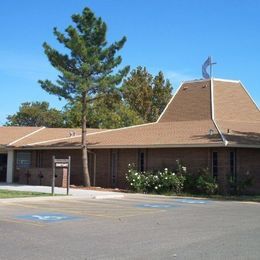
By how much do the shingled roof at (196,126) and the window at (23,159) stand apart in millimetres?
823

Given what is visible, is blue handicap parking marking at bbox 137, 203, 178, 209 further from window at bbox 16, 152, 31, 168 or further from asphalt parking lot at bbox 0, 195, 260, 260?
window at bbox 16, 152, 31, 168

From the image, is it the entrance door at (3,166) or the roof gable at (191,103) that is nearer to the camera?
the roof gable at (191,103)

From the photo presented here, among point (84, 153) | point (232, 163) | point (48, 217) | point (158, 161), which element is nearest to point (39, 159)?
point (84, 153)

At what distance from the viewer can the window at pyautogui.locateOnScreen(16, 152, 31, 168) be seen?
1527 inches

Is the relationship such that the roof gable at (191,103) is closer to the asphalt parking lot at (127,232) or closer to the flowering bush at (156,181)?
the flowering bush at (156,181)

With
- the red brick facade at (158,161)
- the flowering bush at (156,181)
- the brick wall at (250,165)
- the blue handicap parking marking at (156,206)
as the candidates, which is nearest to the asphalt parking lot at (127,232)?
the blue handicap parking marking at (156,206)

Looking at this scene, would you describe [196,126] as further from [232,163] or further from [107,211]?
[107,211]

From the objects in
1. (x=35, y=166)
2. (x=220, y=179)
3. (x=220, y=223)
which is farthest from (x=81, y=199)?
(x=35, y=166)

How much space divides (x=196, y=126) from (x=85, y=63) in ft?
25.7

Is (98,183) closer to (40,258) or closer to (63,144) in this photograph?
(63,144)

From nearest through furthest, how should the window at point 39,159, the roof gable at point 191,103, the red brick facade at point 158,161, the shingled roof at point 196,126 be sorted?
the red brick facade at point 158,161 → the shingled roof at point 196,126 → the roof gable at point 191,103 → the window at point 39,159

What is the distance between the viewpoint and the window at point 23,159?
127ft

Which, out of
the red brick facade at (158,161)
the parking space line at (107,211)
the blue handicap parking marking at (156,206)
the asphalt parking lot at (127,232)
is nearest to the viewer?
the asphalt parking lot at (127,232)

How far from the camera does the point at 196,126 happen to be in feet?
109
